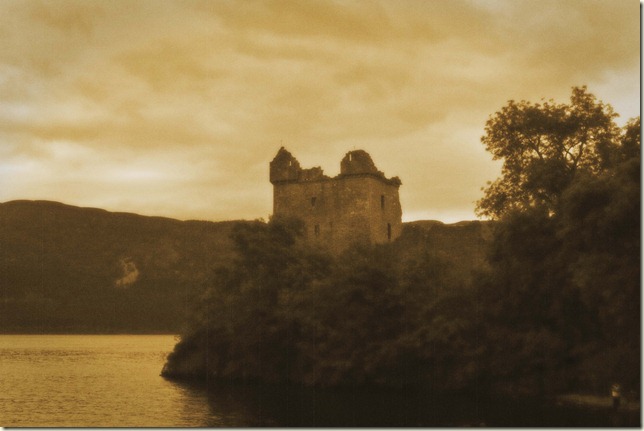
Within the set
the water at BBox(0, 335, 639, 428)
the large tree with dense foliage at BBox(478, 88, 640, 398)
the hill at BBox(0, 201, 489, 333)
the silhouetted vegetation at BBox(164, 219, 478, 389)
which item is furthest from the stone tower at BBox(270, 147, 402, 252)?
the hill at BBox(0, 201, 489, 333)

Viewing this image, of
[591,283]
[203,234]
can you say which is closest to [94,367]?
[591,283]

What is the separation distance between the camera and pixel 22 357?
203 feet

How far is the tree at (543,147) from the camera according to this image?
29578 millimetres

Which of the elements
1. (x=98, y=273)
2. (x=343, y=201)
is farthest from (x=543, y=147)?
(x=98, y=273)

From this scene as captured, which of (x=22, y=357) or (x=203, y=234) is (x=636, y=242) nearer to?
(x=22, y=357)

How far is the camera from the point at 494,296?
30.5m

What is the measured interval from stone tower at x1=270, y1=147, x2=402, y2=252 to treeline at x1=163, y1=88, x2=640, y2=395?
9.05 m

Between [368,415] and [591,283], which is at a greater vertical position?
[591,283]

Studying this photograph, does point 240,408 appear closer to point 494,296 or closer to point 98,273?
point 494,296

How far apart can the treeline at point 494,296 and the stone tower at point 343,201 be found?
905 centimetres

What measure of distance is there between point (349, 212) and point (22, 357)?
29018 mm

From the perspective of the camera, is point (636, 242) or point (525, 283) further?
point (525, 283)

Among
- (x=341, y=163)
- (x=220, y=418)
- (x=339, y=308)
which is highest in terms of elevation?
(x=341, y=163)

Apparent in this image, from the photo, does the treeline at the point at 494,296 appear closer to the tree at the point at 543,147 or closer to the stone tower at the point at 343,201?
the tree at the point at 543,147
